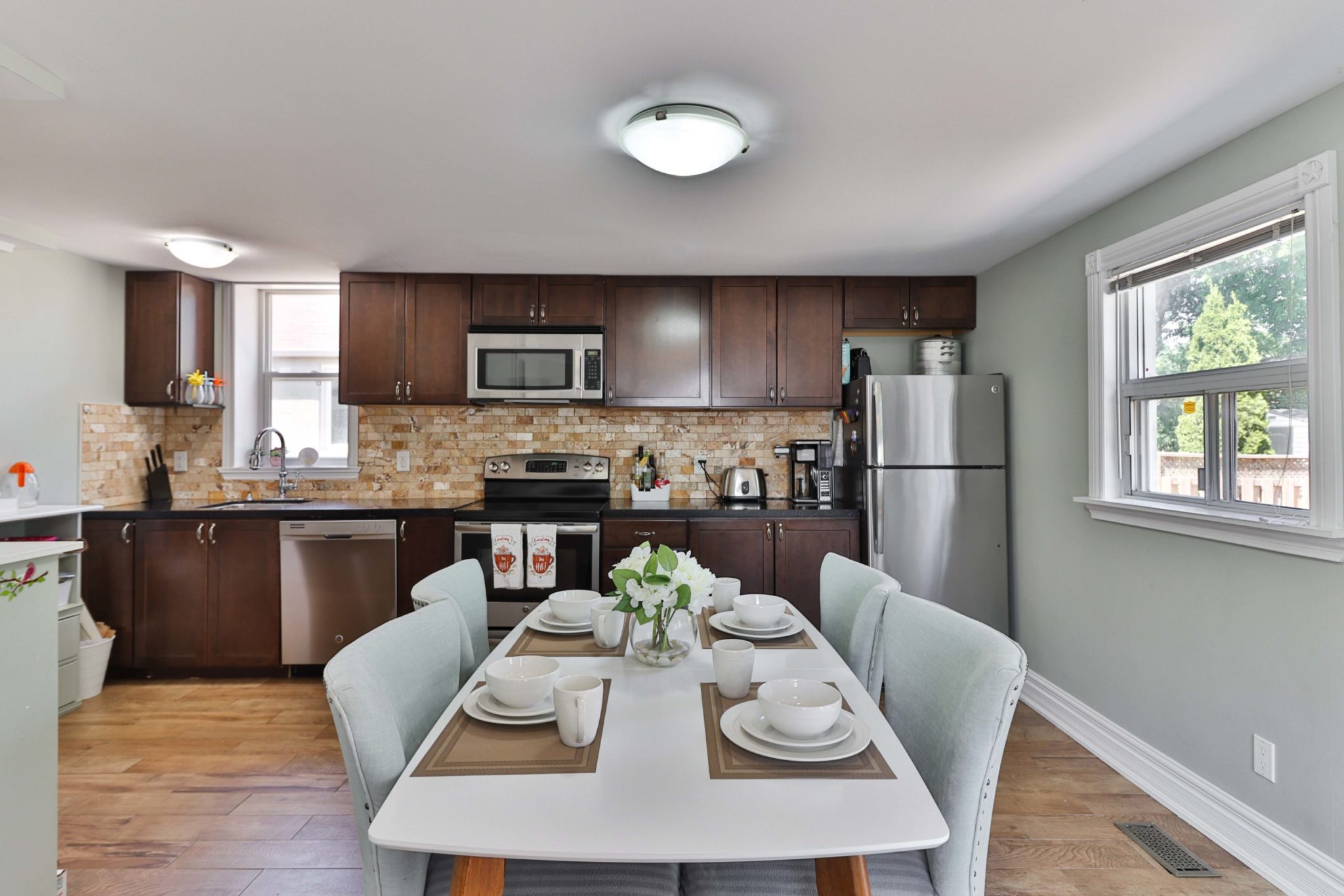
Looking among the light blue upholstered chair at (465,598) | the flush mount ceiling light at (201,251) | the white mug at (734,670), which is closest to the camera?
the white mug at (734,670)

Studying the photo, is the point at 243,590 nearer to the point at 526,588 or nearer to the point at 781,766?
the point at 526,588

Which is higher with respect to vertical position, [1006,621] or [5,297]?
[5,297]

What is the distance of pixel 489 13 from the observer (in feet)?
5.24

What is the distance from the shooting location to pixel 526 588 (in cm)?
373

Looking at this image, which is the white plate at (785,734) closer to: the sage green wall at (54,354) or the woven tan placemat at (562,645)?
the woven tan placemat at (562,645)

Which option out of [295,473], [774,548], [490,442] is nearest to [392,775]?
[774,548]

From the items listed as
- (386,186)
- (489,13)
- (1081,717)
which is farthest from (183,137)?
(1081,717)

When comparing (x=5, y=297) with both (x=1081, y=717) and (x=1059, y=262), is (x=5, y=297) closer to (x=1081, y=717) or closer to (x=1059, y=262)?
(x=1059, y=262)

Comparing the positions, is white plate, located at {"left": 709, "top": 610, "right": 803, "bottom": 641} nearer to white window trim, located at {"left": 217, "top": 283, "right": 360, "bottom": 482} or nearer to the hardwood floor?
the hardwood floor

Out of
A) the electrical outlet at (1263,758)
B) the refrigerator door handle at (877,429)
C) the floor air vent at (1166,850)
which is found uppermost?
the refrigerator door handle at (877,429)

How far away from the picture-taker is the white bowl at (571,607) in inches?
77.7

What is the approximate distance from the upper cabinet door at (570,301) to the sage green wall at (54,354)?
2.48 m

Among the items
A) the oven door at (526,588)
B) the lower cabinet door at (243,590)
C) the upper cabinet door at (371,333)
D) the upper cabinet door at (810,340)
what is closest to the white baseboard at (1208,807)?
the upper cabinet door at (810,340)

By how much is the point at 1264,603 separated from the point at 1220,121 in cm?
152
